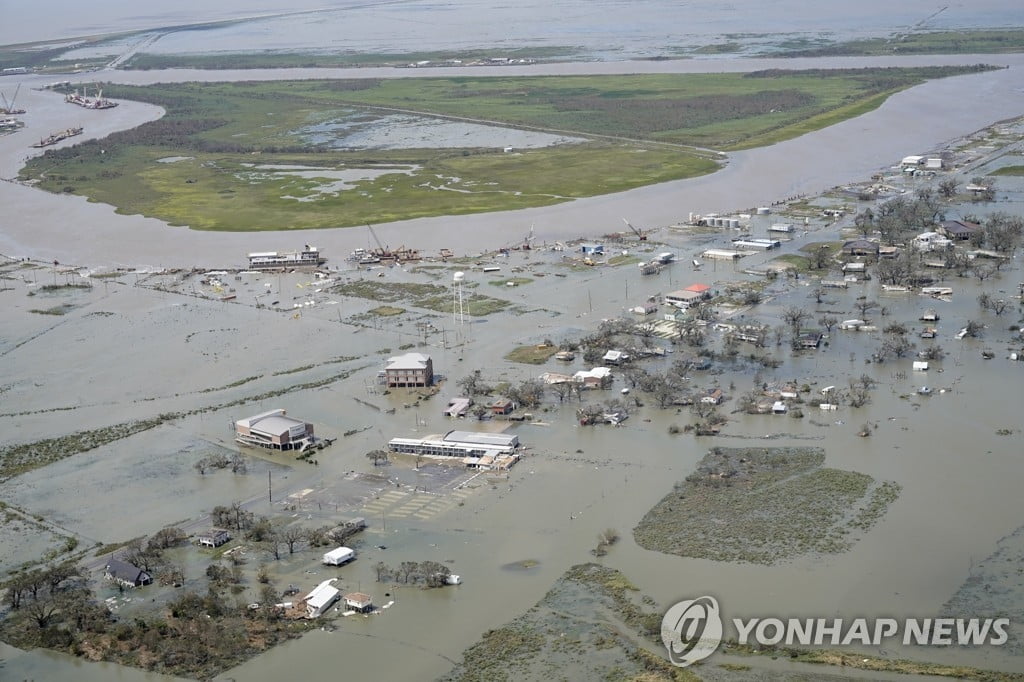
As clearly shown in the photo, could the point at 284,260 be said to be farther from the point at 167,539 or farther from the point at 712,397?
the point at 167,539

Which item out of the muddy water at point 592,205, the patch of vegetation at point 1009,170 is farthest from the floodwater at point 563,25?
the patch of vegetation at point 1009,170

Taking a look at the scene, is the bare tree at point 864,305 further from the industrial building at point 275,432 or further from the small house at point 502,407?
the industrial building at point 275,432

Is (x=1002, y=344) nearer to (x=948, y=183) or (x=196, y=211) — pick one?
(x=948, y=183)

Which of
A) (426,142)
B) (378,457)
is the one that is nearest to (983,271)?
(378,457)

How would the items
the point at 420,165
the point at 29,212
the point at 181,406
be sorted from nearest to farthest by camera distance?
the point at 181,406
the point at 29,212
the point at 420,165

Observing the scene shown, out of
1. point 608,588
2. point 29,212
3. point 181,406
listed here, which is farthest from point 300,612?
point 29,212

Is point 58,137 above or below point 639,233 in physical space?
above

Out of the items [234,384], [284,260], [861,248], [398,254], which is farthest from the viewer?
[398,254]
